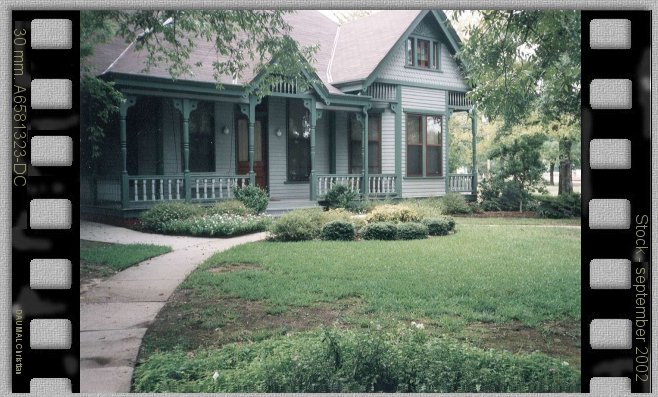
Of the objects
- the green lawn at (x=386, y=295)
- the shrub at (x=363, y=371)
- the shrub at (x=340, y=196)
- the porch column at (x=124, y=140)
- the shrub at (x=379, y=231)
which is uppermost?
the porch column at (x=124, y=140)

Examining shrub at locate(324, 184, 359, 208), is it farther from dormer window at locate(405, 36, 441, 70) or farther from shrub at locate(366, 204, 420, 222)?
dormer window at locate(405, 36, 441, 70)

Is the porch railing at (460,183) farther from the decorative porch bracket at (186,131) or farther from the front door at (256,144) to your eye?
the decorative porch bracket at (186,131)

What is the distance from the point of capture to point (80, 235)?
4.34 meters

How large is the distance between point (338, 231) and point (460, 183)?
2.60 m

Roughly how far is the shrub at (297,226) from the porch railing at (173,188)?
2.67ft

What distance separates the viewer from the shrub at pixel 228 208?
5789 mm

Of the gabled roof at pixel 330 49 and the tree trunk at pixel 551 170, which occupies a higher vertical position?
the gabled roof at pixel 330 49

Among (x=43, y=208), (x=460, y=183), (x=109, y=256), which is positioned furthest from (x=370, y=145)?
(x=43, y=208)

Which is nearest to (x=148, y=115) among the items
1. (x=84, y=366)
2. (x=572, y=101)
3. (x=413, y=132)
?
(x=84, y=366)

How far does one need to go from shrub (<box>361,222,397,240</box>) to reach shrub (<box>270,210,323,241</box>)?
1.60 feet

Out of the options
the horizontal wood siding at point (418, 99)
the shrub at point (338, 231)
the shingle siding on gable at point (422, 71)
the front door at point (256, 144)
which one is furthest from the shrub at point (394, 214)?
the horizontal wood siding at point (418, 99)

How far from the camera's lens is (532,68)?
5.30 m

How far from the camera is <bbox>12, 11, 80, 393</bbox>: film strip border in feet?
13.3

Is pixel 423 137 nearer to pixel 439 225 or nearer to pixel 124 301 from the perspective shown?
pixel 439 225
